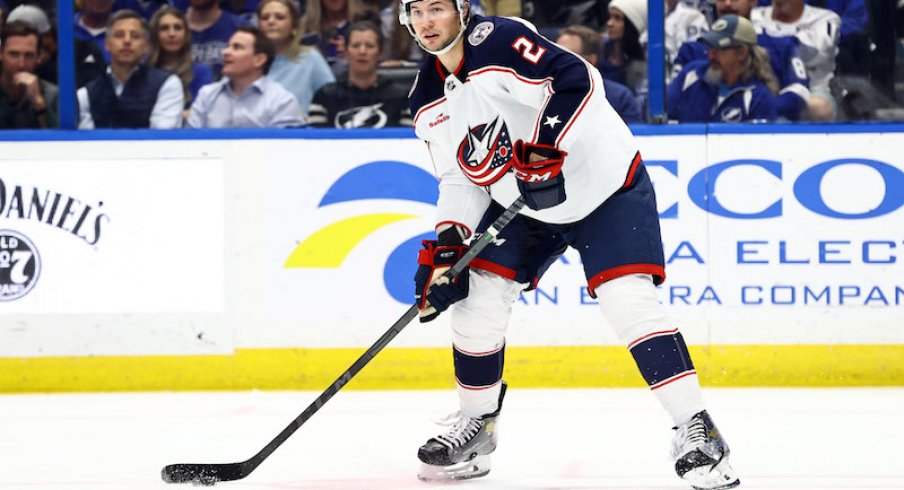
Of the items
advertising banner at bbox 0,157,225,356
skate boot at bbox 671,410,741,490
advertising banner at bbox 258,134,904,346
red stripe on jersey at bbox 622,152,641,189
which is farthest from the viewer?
advertising banner at bbox 0,157,225,356

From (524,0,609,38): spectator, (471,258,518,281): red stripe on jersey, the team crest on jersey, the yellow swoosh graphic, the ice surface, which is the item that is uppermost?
(524,0,609,38): spectator

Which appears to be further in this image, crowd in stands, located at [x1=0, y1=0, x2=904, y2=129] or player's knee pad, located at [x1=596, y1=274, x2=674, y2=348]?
crowd in stands, located at [x1=0, y1=0, x2=904, y2=129]

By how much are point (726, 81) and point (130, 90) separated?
2.06 m

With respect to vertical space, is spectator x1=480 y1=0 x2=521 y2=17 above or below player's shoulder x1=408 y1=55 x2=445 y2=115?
above

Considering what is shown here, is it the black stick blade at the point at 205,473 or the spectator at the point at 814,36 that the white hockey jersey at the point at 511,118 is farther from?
the spectator at the point at 814,36

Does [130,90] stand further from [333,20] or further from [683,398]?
[683,398]

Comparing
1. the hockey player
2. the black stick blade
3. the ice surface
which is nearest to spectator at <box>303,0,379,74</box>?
the ice surface

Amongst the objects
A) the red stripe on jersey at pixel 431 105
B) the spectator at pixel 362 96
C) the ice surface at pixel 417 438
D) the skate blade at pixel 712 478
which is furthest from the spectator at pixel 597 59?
the skate blade at pixel 712 478

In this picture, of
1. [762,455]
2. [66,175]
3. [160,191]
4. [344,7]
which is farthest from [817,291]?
[66,175]

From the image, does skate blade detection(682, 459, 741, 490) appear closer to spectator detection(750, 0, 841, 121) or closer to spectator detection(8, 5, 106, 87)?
spectator detection(750, 0, 841, 121)

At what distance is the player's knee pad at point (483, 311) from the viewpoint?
289cm

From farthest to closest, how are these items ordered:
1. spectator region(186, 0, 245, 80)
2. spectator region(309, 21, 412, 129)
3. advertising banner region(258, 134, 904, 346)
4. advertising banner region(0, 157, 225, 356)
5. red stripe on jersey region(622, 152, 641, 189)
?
spectator region(186, 0, 245, 80)
spectator region(309, 21, 412, 129)
advertising banner region(0, 157, 225, 356)
advertising banner region(258, 134, 904, 346)
red stripe on jersey region(622, 152, 641, 189)

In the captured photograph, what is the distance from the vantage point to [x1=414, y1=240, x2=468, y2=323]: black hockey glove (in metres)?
2.85

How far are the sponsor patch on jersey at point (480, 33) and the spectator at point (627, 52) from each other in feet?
5.88
